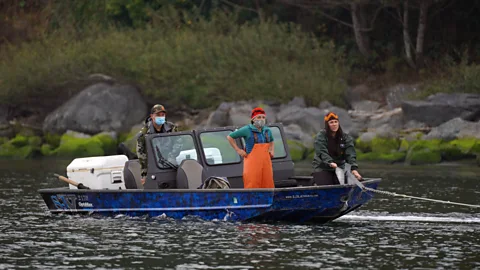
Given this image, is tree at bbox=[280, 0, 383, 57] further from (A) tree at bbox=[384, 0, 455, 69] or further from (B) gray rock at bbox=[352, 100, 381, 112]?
(B) gray rock at bbox=[352, 100, 381, 112]

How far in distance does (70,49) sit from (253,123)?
31121mm

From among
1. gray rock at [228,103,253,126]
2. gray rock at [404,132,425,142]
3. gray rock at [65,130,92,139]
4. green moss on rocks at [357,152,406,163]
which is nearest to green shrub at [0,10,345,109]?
gray rock at [228,103,253,126]

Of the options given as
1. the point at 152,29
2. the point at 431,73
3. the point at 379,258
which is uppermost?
the point at 152,29

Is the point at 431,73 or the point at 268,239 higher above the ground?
the point at 431,73

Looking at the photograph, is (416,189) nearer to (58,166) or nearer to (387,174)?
(387,174)

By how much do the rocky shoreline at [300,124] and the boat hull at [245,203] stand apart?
18.7 m

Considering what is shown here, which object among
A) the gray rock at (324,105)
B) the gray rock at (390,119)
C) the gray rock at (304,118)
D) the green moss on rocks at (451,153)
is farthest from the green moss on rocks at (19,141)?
the green moss on rocks at (451,153)

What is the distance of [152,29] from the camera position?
49.2 m

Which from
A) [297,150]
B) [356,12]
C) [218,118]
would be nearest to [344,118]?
[297,150]

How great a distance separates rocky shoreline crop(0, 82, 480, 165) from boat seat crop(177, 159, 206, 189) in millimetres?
18509

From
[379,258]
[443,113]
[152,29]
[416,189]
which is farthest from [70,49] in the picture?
[379,258]

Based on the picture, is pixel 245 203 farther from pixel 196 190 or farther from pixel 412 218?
pixel 412 218

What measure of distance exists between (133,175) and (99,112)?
25730 millimetres

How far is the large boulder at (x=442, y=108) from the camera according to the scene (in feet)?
131
